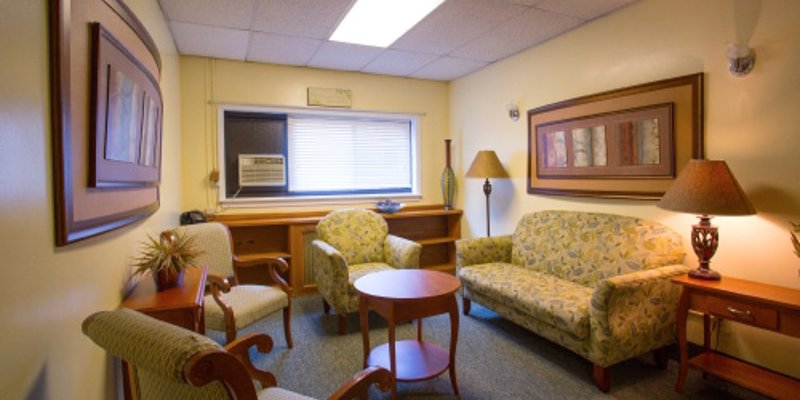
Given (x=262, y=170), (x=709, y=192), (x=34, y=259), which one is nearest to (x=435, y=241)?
(x=262, y=170)

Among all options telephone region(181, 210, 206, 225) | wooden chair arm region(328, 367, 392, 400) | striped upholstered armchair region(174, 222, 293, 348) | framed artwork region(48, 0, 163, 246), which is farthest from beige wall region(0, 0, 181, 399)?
telephone region(181, 210, 206, 225)

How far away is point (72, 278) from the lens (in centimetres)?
120

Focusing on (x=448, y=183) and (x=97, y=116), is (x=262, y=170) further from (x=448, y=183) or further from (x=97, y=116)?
(x=97, y=116)

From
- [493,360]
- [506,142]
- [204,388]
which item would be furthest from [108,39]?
[506,142]

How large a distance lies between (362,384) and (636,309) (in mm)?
1746

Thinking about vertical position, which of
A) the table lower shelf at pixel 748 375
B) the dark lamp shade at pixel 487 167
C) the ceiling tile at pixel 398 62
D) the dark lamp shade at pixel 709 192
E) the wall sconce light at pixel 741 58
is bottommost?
the table lower shelf at pixel 748 375

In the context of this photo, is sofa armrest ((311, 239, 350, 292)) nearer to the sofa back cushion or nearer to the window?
the window

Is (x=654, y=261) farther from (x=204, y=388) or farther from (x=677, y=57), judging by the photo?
(x=204, y=388)

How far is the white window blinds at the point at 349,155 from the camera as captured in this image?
4.27 m

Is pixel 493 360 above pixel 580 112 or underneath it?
underneath

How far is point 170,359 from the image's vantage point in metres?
0.79

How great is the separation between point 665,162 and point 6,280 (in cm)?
316

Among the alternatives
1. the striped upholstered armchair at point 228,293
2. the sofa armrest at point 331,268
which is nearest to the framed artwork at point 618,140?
the sofa armrest at point 331,268

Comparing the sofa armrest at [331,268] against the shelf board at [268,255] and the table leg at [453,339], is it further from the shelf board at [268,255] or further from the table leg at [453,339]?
the table leg at [453,339]
